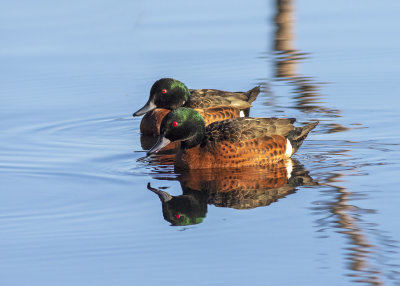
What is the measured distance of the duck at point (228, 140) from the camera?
1049 cm

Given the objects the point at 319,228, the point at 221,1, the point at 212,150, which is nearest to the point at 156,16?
the point at 221,1

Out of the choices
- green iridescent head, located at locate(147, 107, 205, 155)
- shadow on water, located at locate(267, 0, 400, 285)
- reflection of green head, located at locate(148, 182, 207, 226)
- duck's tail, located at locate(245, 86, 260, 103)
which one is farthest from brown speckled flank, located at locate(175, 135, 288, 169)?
duck's tail, located at locate(245, 86, 260, 103)

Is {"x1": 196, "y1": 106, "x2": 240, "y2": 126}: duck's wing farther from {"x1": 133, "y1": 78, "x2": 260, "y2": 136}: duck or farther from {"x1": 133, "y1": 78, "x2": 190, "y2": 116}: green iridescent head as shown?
{"x1": 133, "y1": 78, "x2": 190, "y2": 116}: green iridescent head

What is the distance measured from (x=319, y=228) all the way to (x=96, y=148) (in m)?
4.43

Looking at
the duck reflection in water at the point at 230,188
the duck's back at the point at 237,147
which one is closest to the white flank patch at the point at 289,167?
the duck reflection in water at the point at 230,188

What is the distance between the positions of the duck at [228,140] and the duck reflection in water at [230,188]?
0.39ft

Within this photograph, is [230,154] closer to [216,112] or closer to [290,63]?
[216,112]

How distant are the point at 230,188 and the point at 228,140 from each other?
1.10 metres

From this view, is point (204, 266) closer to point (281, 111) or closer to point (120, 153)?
point (120, 153)

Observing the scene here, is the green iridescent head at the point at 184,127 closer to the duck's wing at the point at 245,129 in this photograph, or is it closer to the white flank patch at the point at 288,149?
the duck's wing at the point at 245,129

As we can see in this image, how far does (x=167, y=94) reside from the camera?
13.1m

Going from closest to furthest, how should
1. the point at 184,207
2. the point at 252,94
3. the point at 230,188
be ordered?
the point at 184,207
the point at 230,188
the point at 252,94

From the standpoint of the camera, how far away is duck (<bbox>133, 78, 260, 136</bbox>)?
1285cm

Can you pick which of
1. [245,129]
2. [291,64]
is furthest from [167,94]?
[291,64]
